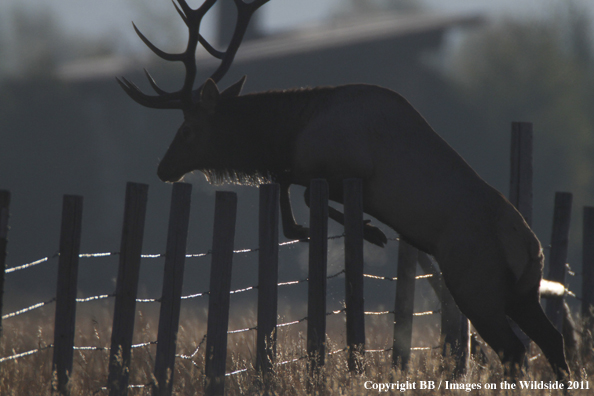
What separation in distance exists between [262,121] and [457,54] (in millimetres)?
22440

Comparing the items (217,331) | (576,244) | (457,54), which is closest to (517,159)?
(217,331)

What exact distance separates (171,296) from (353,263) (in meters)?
1.34

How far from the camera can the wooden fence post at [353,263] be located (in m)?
4.62

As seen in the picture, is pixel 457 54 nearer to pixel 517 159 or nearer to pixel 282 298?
pixel 282 298

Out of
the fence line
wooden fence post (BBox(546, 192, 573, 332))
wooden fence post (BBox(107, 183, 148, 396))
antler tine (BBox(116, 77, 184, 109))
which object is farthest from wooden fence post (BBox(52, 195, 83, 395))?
wooden fence post (BBox(546, 192, 573, 332))

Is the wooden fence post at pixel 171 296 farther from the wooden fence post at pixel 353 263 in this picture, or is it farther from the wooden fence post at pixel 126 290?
the wooden fence post at pixel 353 263

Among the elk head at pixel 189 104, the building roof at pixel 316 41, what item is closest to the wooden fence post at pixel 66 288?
the elk head at pixel 189 104

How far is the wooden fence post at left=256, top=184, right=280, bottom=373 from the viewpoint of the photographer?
4.27 metres

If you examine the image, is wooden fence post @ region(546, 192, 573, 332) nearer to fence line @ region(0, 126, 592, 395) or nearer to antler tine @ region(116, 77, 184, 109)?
fence line @ region(0, 126, 592, 395)

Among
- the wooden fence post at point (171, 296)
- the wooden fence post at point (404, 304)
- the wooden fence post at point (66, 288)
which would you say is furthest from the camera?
the wooden fence post at point (404, 304)

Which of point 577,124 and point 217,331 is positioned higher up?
point 577,124

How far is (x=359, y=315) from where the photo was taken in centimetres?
466

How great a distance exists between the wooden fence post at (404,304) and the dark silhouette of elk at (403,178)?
0.71 meters

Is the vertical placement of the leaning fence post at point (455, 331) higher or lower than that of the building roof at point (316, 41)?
lower
